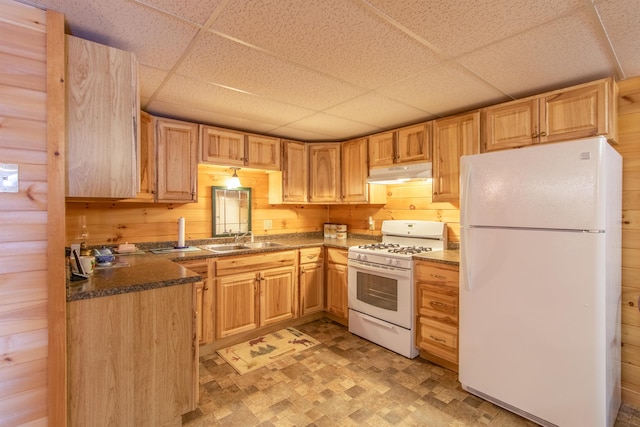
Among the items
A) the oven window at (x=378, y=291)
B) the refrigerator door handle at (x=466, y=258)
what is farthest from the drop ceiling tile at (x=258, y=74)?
the oven window at (x=378, y=291)

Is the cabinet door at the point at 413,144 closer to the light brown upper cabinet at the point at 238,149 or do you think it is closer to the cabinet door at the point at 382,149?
the cabinet door at the point at 382,149

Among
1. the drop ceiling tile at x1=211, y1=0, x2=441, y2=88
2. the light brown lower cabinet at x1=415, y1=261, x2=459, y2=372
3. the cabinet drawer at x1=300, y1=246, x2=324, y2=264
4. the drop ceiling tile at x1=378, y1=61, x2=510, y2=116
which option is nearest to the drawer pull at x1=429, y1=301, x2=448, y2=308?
the light brown lower cabinet at x1=415, y1=261, x2=459, y2=372

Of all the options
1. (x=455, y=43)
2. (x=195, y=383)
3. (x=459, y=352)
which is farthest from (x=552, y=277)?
(x=195, y=383)

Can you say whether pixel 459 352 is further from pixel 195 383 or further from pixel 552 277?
pixel 195 383

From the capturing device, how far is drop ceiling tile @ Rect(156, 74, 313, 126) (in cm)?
221

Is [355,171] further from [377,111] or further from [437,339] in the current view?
[437,339]

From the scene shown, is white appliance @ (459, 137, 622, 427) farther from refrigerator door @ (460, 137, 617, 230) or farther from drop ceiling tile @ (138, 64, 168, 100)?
drop ceiling tile @ (138, 64, 168, 100)

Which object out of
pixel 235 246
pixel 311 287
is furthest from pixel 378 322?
pixel 235 246

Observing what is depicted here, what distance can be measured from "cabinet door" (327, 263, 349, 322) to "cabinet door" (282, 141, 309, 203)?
917 mm

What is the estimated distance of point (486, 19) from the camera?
1.43 meters

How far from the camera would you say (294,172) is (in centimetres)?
371

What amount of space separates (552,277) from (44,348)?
258 cm

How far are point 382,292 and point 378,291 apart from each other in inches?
2.0

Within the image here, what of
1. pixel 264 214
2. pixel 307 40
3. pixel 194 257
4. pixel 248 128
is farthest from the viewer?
pixel 264 214
